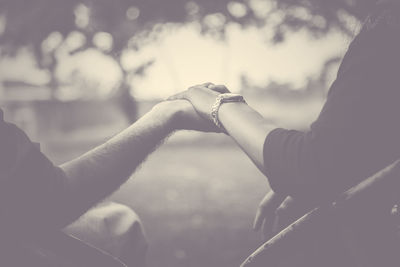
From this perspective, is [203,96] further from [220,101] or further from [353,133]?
[353,133]

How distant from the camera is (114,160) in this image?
147 centimetres

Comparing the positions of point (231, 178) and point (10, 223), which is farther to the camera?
point (231, 178)

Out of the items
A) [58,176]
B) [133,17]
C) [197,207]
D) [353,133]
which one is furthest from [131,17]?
[353,133]

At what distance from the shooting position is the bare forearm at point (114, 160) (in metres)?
1.37

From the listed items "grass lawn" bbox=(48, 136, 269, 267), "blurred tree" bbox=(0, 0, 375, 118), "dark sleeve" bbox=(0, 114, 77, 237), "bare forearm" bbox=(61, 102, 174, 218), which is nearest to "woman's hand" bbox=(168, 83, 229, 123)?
"bare forearm" bbox=(61, 102, 174, 218)

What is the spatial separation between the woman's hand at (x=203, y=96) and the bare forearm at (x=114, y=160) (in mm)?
102

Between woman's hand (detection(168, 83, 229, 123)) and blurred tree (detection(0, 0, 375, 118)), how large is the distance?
4962mm

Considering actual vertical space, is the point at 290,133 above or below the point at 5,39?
below

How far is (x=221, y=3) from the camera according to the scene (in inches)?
266

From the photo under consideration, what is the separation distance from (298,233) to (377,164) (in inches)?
10.9

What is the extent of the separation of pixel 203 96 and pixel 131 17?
17.8 feet

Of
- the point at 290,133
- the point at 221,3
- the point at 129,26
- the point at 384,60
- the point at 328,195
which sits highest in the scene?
the point at 221,3

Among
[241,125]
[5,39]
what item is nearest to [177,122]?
[241,125]

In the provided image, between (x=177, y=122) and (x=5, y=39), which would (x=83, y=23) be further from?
(x=177, y=122)
